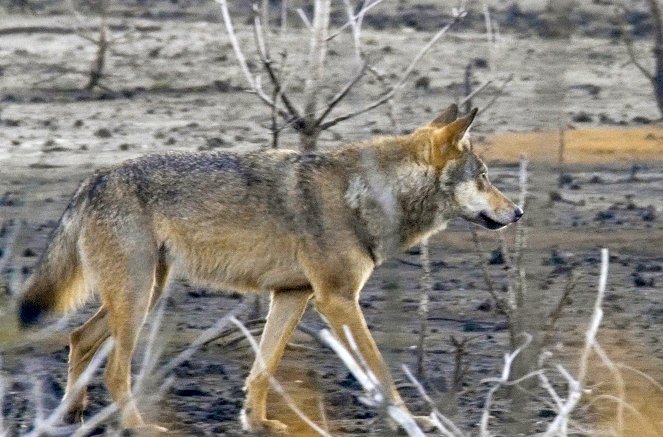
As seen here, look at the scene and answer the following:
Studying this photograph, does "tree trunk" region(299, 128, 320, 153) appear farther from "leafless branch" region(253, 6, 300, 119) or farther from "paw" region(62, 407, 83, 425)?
"paw" region(62, 407, 83, 425)

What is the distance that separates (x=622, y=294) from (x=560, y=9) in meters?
6.26

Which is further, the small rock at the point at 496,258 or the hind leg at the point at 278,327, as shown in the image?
the small rock at the point at 496,258

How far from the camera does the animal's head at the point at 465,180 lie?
6.30 metres

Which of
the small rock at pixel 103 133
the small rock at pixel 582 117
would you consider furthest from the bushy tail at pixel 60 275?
the small rock at pixel 582 117

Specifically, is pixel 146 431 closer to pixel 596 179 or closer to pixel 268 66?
pixel 268 66

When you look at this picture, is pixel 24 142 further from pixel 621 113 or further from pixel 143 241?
pixel 143 241

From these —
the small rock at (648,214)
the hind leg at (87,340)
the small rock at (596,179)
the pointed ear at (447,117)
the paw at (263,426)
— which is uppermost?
the pointed ear at (447,117)

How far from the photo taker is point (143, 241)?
19.2 ft

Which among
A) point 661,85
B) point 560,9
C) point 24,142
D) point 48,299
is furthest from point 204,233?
point 661,85

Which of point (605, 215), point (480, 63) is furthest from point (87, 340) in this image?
point (480, 63)

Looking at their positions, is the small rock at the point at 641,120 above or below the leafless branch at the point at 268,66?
below

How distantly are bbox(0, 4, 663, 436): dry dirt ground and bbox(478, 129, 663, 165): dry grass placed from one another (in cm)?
3

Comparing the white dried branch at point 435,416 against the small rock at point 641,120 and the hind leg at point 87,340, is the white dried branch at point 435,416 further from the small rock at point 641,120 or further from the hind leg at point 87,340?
the small rock at point 641,120

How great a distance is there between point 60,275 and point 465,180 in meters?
1.72
